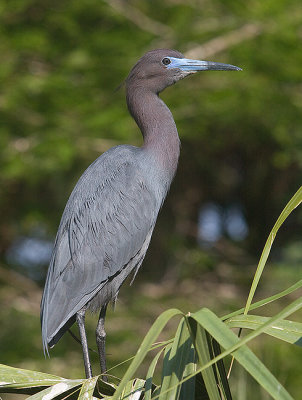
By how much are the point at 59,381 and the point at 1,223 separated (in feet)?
18.5

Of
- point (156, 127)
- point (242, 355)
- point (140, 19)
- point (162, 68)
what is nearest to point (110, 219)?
point (156, 127)

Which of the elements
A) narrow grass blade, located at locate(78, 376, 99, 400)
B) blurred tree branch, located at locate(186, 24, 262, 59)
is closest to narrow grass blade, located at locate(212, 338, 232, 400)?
narrow grass blade, located at locate(78, 376, 99, 400)

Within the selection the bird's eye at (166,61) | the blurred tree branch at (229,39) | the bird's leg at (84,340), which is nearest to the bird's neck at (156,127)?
the bird's eye at (166,61)

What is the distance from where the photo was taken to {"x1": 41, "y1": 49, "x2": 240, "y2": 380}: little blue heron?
9.77 feet

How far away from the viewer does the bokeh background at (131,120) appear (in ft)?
18.5

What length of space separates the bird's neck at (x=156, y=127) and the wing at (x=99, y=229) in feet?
0.33

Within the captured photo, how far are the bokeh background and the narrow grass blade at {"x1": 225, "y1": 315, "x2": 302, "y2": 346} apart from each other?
340 cm

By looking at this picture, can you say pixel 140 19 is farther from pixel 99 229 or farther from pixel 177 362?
pixel 177 362

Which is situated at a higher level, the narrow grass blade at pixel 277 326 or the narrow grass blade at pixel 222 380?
Answer: the narrow grass blade at pixel 277 326

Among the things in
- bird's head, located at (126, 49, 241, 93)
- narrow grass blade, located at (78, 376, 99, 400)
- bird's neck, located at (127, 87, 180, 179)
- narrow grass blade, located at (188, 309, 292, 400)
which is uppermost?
bird's head, located at (126, 49, 241, 93)

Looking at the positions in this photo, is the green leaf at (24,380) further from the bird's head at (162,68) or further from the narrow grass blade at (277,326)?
the bird's head at (162,68)

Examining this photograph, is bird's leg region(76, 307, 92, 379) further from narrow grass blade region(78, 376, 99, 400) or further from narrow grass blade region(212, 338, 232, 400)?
narrow grass blade region(212, 338, 232, 400)

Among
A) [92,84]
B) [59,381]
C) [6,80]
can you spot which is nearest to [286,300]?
[92,84]

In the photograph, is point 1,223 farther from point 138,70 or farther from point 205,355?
point 205,355
